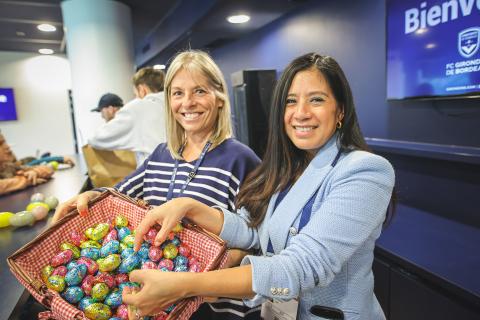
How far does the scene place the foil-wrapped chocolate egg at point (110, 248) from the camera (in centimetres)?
96

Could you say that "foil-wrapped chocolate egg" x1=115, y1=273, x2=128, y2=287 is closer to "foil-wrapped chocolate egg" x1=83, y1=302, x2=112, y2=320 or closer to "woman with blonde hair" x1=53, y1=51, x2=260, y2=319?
"foil-wrapped chocolate egg" x1=83, y1=302, x2=112, y2=320

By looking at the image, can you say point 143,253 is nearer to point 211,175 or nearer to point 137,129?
point 211,175

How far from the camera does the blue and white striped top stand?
1228mm

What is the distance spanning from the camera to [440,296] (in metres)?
1.52

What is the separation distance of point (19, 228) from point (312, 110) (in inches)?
60.8

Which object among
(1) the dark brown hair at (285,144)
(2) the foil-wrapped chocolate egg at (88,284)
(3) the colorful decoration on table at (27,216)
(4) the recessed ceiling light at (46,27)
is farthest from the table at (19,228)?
(4) the recessed ceiling light at (46,27)

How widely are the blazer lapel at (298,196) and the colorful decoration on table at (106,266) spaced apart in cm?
25

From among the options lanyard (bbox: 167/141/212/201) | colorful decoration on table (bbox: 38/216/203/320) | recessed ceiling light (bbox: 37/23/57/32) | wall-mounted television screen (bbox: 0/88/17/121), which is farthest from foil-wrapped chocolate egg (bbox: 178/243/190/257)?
wall-mounted television screen (bbox: 0/88/17/121)

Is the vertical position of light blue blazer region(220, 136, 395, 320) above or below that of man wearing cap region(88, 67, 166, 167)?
below

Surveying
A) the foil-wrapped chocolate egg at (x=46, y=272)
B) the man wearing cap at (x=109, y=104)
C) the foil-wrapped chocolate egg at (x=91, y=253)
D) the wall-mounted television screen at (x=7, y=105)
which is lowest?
the foil-wrapped chocolate egg at (x=46, y=272)

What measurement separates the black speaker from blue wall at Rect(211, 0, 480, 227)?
0.39 metres

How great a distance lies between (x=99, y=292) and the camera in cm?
85

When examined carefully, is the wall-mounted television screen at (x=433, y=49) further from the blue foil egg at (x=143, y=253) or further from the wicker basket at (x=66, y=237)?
the blue foil egg at (x=143, y=253)

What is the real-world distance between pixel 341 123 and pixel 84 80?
4.04 m
